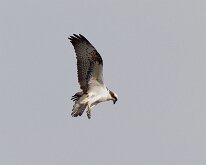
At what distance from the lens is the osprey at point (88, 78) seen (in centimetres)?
18512

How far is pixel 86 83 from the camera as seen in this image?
7313 inches

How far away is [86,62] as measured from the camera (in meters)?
185

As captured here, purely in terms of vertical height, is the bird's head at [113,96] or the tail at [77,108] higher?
the bird's head at [113,96]

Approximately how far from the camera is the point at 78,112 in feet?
610

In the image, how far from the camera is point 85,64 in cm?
18538

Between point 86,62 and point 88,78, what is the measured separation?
19.4 inches

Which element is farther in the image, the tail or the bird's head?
the bird's head

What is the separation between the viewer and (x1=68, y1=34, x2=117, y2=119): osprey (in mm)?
185125

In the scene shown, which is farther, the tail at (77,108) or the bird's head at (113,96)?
the bird's head at (113,96)

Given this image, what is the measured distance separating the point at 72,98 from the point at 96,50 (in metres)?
1.66

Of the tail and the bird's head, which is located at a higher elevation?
the bird's head

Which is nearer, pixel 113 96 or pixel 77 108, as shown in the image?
pixel 77 108

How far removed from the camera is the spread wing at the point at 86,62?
185 m

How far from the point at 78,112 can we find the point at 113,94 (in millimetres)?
1154
